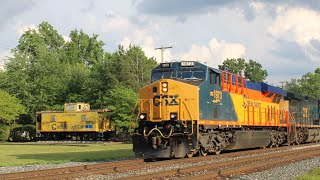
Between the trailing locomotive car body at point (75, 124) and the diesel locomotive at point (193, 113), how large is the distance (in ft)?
92.7

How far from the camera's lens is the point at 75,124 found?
5038cm

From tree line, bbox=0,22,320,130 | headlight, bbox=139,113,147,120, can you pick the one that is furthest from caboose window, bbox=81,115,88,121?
headlight, bbox=139,113,147,120

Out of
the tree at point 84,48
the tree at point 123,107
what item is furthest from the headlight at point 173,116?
the tree at point 84,48

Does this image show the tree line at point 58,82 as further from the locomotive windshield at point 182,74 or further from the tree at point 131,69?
the locomotive windshield at point 182,74

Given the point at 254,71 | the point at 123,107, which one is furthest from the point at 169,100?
the point at 254,71

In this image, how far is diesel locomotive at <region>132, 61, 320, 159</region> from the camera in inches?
680

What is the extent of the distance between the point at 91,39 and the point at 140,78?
44.5 metres

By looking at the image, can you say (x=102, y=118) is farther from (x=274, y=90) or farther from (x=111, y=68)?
(x=274, y=90)

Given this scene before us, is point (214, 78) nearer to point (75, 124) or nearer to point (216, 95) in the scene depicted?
point (216, 95)

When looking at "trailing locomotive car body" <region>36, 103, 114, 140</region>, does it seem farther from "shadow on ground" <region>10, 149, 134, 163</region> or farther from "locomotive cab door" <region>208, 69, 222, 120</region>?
"locomotive cab door" <region>208, 69, 222, 120</region>

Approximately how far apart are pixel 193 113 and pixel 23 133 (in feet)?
141

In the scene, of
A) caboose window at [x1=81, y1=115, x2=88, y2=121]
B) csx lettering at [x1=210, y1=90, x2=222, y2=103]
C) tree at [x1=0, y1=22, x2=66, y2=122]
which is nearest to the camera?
csx lettering at [x1=210, y1=90, x2=222, y2=103]

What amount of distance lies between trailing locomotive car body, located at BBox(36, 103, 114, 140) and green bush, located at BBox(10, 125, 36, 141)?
2.49 m

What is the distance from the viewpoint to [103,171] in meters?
13.2
